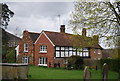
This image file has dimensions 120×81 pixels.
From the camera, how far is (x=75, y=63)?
36.3 meters

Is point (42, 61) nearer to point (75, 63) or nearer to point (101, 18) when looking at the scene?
point (75, 63)

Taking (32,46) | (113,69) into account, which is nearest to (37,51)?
(32,46)

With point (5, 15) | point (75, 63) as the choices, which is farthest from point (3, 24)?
point (75, 63)

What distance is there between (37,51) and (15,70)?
95.3 feet

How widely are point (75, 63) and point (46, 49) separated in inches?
369

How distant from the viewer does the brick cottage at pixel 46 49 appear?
42219 millimetres

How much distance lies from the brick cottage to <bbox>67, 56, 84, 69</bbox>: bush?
415 cm

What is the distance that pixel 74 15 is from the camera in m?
23.6

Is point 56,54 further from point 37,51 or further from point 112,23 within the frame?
point 112,23

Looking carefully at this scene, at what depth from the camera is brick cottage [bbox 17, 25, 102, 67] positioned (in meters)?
42.2

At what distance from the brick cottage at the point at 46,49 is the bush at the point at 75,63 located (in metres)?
4.15

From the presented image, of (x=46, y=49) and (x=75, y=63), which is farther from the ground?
(x=46, y=49)

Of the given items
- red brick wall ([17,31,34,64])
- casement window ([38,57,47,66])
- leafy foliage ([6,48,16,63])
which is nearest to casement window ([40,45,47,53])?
casement window ([38,57,47,66])

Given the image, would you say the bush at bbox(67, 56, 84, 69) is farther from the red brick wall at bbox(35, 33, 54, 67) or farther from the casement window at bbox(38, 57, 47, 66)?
the casement window at bbox(38, 57, 47, 66)
